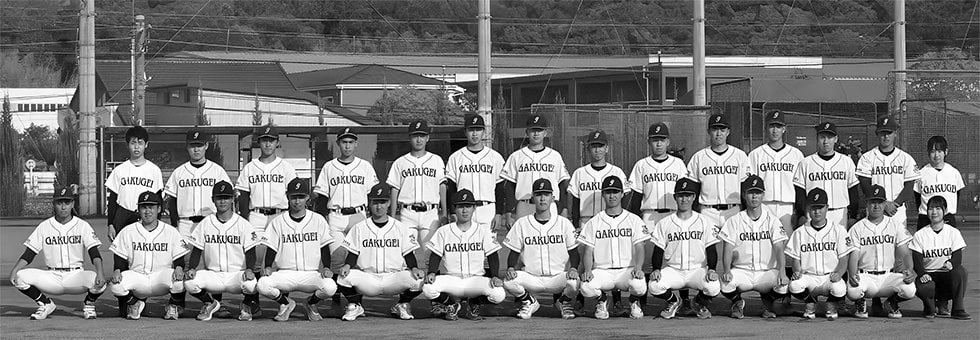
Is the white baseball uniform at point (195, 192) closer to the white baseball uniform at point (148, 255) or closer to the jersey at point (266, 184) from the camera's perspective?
the jersey at point (266, 184)

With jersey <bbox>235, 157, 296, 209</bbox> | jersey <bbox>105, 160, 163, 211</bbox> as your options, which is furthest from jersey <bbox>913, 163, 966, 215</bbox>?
jersey <bbox>105, 160, 163, 211</bbox>

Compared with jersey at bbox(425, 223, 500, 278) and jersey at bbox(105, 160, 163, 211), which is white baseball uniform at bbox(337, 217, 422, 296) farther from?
jersey at bbox(105, 160, 163, 211)

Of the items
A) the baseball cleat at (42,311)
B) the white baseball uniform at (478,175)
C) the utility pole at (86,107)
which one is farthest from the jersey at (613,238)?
the utility pole at (86,107)

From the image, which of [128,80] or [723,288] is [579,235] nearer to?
[723,288]

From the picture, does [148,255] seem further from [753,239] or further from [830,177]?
[830,177]

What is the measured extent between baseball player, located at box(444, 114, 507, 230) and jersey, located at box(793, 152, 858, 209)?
124 inches

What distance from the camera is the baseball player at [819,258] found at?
10.8 meters

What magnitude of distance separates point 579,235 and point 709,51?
66.0m

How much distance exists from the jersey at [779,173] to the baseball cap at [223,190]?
530 centimetres

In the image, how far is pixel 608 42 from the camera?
241ft

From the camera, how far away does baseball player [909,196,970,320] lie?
424 inches

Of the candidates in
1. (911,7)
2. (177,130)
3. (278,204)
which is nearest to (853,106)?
(177,130)

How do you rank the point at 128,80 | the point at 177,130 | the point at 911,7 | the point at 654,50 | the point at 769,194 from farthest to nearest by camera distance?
the point at 654,50 < the point at 911,7 < the point at 128,80 < the point at 177,130 < the point at 769,194

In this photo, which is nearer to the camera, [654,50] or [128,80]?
[128,80]
